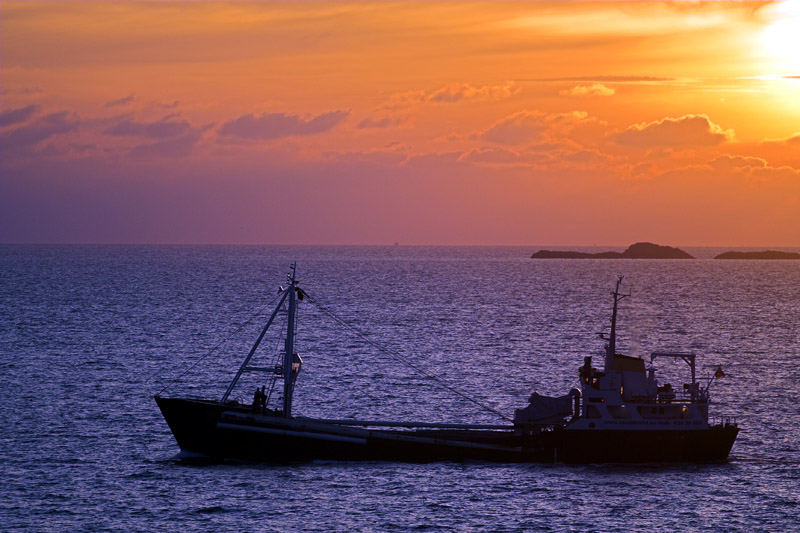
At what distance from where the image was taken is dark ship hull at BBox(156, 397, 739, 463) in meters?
59.1

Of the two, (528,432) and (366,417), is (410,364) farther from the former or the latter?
(528,432)

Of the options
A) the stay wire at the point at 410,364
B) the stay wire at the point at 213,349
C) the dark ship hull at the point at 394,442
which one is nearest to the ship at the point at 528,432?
the dark ship hull at the point at 394,442

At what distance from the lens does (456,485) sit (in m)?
56.4

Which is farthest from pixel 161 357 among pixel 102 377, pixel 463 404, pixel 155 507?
pixel 155 507

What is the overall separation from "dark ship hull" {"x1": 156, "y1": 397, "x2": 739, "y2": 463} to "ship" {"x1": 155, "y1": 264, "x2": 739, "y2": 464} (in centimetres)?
6

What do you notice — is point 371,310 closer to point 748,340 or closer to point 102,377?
point 748,340

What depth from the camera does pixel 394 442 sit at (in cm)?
6034

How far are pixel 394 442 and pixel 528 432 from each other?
7.67m

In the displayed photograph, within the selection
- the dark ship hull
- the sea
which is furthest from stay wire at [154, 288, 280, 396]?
the dark ship hull

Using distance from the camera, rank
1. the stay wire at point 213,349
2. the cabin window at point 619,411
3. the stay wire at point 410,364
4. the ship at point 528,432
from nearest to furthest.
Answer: the ship at point 528,432 → the cabin window at point 619,411 → the stay wire at point 410,364 → the stay wire at point 213,349

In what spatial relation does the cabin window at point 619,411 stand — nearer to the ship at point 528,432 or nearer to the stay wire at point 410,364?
the ship at point 528,432

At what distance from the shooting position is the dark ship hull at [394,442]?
5906 cm

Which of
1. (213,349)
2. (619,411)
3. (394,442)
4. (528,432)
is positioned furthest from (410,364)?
(619,411)

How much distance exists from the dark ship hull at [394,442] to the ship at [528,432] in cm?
6
